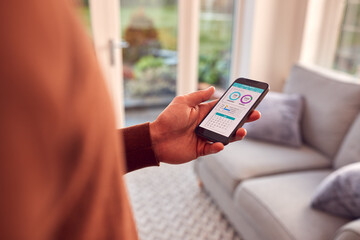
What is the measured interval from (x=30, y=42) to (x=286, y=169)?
164 cm

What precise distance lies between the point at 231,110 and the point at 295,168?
895mm

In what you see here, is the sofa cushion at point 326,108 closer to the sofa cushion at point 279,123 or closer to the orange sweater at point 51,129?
the sofa cushion at point 279,123

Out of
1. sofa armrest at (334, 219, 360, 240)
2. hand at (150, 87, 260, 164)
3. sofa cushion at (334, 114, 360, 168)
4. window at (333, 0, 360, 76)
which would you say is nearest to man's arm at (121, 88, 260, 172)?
hand at (150, 87, 260, 164)

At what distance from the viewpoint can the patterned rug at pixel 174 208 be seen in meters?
1.71

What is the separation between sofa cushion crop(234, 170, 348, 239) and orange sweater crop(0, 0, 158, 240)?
109 centimetres

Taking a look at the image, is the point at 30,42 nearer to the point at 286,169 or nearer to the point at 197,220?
the point at 286,169

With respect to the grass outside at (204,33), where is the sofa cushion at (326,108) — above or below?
below

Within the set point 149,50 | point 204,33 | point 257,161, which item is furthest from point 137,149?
point 204,33

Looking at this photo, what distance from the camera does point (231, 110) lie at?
3.16ft

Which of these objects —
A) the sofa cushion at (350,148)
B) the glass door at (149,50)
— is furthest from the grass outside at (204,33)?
the sofa cushion at (350,148)

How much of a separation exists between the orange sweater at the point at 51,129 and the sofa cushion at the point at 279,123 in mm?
1720

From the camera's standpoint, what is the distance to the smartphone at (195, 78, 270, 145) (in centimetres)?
91

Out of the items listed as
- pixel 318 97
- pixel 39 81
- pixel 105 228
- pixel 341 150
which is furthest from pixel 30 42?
pixel 318 97

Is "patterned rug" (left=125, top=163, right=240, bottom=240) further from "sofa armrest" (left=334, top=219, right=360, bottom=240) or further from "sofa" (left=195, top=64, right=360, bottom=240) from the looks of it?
"sofa armrest" (left=334, top=219, right=360, bottom=240)
